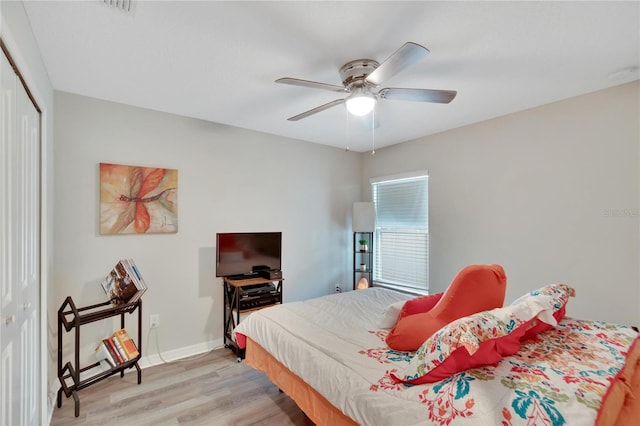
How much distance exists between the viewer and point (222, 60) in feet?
6.73

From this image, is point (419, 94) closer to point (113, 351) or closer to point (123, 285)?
point (123, 285)

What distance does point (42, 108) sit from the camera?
1.97 meters

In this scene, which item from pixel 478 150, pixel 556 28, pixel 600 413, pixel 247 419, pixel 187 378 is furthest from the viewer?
pixel 478 150

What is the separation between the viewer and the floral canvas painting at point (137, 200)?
2.73 metres

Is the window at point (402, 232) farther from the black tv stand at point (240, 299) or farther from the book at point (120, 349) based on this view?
the book at point (120, 349)

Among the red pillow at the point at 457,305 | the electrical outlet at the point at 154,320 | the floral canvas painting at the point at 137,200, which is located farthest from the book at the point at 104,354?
the red pillow at the point at 457,305

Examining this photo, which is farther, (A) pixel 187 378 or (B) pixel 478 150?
(B) pixel 478 150

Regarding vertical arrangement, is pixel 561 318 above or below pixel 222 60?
below

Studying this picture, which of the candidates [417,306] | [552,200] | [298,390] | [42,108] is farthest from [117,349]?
[552,200]

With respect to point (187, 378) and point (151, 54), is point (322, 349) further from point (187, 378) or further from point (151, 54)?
point (151, 54)

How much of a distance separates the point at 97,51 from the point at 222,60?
784mm

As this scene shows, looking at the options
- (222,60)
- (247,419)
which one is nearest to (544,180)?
(222,60)

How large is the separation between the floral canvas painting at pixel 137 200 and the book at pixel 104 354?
0.98m

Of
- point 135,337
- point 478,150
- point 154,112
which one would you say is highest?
point 154,112
